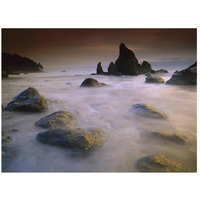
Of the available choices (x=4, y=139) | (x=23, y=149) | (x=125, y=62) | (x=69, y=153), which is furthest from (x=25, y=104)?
(x=125, y=62)

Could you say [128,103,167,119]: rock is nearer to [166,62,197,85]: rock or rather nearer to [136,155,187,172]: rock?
[136,155,187,172]: rock

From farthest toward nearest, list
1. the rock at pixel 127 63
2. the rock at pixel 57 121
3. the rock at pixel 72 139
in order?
the rock at pixel 127 63
the rock at pixel 57 121
the rock at pixel 72 139

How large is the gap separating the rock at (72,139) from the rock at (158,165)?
28.7 inches

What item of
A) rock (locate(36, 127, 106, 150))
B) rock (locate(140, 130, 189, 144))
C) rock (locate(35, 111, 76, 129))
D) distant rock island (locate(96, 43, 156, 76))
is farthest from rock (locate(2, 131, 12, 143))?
distant rock island (locate(96, 43, 156, 76))

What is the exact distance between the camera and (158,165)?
71.7 inches

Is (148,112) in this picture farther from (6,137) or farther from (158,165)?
(6,137)

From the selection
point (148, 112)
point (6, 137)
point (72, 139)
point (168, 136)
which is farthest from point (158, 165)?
point (6, 137)

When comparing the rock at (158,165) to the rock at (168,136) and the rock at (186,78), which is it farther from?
the rock at (186,78)

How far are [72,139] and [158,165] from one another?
1.26 metres

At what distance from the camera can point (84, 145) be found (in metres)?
2.15

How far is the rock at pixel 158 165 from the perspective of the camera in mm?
1807

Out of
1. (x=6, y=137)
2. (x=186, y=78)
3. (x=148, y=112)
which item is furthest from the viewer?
(x=186, y=78)

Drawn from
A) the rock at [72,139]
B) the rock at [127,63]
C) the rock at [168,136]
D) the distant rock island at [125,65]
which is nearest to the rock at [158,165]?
the rock at [168,136]

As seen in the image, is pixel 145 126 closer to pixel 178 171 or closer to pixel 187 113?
pixel 178 171
